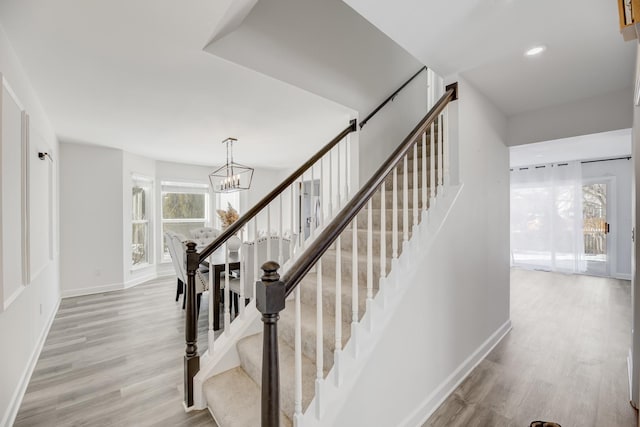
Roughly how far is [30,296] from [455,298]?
347 centimetres

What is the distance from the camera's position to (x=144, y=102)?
2969mm

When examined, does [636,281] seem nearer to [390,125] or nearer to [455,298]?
[455,298]

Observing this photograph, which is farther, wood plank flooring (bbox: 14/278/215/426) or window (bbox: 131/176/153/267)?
window (bbox: 131/176/153/267)

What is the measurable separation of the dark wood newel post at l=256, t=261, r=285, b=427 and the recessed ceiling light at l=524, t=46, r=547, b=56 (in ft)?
7.43

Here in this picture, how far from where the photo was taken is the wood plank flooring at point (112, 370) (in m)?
1.83

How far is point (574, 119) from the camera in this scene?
272 centimetres

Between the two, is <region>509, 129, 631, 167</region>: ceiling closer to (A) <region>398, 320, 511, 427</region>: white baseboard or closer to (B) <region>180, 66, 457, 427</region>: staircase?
(A) <region>398, 320, 511, 427</region>: white baseboard

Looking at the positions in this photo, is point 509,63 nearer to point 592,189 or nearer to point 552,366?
point 552,366

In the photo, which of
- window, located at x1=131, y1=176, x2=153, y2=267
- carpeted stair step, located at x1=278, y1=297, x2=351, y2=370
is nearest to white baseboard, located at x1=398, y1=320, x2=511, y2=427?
carpeted stair step, located at x1=278, y1=297, x2=351, y2=370

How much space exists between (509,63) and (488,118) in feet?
2.08

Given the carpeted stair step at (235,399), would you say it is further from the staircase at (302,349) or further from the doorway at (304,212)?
the doorway at (304,212)

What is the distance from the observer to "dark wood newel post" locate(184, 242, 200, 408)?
1.88 m

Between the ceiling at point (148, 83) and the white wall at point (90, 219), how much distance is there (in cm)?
35

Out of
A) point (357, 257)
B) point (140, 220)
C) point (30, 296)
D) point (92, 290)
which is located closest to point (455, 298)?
point (357, 257)
